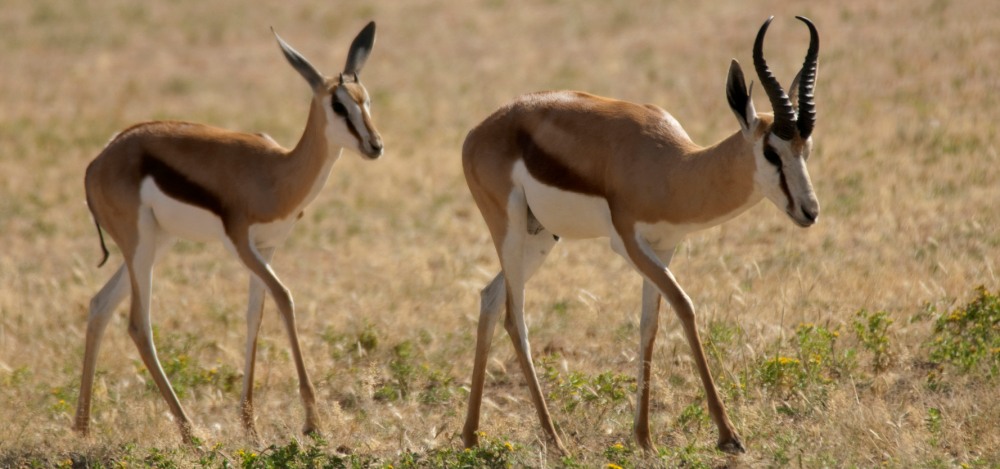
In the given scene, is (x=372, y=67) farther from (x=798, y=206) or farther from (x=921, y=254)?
(x=798, y=206)

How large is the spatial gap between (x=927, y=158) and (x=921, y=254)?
12.0 ft

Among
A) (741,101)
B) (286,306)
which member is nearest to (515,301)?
(286,306)

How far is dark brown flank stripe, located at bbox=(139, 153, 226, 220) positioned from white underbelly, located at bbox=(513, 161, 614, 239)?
2261 millimetres

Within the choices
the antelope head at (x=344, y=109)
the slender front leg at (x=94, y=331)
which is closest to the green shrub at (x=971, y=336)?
the antelope head at (x=344, y=109)

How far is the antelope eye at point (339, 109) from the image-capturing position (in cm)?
842

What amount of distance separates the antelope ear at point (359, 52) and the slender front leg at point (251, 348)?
1.40 metres

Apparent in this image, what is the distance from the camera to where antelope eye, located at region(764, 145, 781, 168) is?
629 cm

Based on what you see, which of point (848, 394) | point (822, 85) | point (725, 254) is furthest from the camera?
point (822, 85)

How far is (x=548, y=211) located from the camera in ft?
23.8

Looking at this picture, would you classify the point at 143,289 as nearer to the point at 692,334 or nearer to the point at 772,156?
the point at 692,334

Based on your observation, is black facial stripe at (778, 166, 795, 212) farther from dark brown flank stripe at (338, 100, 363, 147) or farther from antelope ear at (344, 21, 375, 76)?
antelope ear at (344, 21, 375, 76)

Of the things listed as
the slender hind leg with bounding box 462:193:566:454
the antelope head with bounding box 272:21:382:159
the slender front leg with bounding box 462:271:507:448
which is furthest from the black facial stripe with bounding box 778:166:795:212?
the antelope head with bounding box 272:21:382:159

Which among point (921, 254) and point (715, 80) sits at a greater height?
point (715, 80)

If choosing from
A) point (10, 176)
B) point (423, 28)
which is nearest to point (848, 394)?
point (10, 176)
